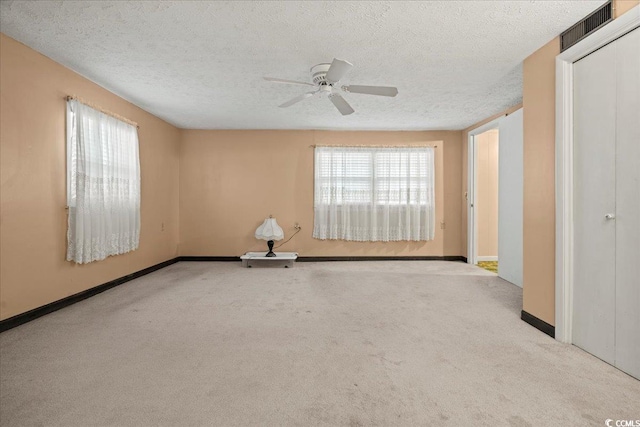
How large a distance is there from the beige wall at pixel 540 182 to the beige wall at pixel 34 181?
167 inches

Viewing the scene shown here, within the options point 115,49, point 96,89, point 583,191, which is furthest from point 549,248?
point 96,89

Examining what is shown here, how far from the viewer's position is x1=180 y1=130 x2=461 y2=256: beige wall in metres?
5.84

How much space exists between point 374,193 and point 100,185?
4.03m

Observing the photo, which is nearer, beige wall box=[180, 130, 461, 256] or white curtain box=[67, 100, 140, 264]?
white curtain box=[67, 100, 140, 264]

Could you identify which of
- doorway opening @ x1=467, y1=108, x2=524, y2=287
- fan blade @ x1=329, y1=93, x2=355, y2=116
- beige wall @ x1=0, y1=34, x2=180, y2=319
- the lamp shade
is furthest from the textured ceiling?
the lamp shade

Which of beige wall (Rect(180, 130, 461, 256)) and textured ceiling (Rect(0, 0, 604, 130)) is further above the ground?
textured ceiling (Rect(0, 0, 604, 130))

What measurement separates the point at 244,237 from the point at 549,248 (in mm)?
4550

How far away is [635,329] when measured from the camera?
1870 mm

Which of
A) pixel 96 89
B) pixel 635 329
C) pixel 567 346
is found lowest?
pixel 567 346

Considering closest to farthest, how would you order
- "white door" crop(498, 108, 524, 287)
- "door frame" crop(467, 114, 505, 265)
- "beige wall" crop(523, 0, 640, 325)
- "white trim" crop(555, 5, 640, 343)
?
"white trim" crop(555, 5, 640, 343) → "beige wall" crop(523, 0, 640, 325) → "white door" crop(498, 108, 524, 287) → "door frame" crop(467, 114, 505, 265)

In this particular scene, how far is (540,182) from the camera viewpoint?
2.65 metres

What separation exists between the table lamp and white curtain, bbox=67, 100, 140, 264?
1793 millimetres

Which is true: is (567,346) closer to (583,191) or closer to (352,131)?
(583,191)

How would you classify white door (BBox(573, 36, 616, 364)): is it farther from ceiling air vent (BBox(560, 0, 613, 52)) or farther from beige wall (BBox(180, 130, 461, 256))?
beige wall (BBox(180, 130, 461, 256))
